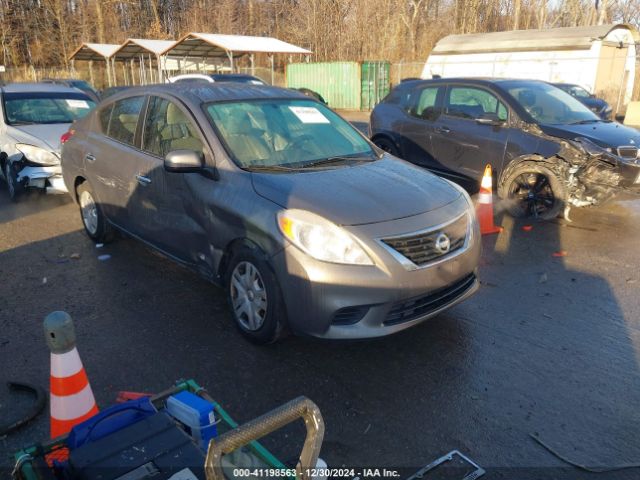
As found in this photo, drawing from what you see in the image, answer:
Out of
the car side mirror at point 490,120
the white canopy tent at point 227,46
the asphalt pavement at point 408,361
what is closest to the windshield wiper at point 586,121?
the car side mirror at point 490,120

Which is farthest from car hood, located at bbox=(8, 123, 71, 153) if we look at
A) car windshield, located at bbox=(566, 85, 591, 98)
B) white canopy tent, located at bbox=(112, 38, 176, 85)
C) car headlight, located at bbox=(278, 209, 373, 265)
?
white canopy tent, located at bbox=(112, 38, 176, 85)

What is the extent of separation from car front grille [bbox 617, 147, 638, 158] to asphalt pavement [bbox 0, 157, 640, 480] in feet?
4.96

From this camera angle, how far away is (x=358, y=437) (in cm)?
282

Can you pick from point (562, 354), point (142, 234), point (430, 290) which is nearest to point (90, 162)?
point (142, 234)

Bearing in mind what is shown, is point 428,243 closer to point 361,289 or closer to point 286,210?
point 361,289

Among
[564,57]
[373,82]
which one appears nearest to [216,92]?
[564,57]

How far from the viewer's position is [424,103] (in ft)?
26.7

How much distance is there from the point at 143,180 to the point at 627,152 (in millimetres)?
5616

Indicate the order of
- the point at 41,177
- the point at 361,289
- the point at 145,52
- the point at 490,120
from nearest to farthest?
the point at 361,289 < the point at 490,120 < the point at 41,177 < the point at 145,52

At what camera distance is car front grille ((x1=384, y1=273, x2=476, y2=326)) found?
131 inches

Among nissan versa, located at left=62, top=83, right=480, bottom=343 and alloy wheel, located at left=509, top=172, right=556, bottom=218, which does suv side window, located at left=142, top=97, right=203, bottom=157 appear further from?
alloy wheel, located at left=509, top=172, right=556, bottom=218

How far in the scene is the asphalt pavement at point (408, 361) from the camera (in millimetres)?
2793

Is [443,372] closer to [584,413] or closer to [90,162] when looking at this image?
[584,413]

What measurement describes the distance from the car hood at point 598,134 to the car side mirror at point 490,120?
55 centimetres
